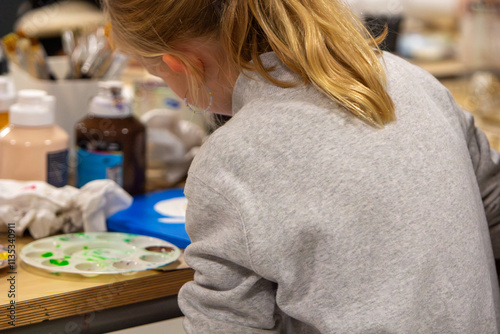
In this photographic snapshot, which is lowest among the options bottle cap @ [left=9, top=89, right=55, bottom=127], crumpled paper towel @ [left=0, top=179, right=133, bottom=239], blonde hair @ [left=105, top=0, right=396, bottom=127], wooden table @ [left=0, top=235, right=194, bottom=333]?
wooden table @ [left=0, top=235, right=194, bottom=333]

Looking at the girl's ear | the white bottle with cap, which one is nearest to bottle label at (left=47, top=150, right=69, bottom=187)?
the white bottle with cap

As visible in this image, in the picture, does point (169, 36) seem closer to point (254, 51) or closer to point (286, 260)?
point (254, 51)

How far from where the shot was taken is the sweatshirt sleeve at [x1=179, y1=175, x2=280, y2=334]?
1.70ft

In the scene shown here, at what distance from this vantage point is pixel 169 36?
0.58m

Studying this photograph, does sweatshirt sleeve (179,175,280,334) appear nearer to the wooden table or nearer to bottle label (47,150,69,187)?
the wooden table

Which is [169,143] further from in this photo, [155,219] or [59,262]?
[59,262]

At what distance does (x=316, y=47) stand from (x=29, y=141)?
0.45 metres

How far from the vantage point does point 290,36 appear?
538 millimetres

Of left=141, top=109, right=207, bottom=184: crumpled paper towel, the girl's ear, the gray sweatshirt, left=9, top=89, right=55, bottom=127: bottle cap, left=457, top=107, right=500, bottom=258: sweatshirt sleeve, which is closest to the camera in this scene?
the gray sweatshirt

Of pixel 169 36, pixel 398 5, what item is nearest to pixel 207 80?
pixel 169 36

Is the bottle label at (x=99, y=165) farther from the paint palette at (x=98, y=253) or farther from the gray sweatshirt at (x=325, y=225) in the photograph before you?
the gray sweatshirt at (x=325, y=225)

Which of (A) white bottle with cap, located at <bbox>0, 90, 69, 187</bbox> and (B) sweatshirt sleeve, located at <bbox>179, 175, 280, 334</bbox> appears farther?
(A) white bottle with cap, located at <bbox>0, 90, 69, 187</bbox>

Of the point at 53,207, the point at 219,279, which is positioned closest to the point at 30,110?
the point at 53,207

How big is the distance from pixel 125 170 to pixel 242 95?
1.24ft
